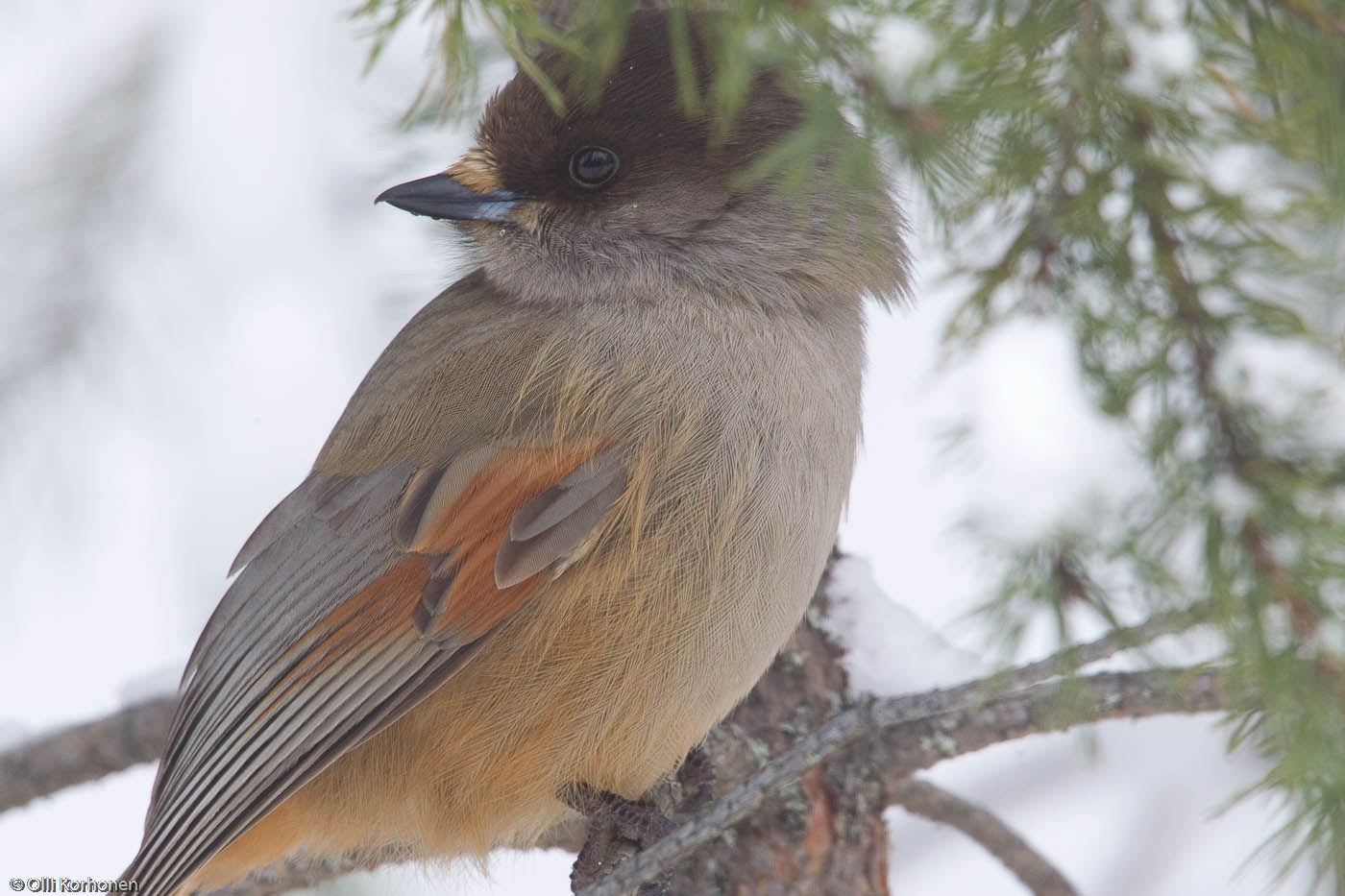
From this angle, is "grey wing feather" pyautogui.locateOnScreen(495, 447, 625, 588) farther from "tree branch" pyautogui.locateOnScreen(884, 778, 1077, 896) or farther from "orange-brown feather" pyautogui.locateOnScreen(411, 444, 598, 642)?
"tree branch" pyautogui.locateOnScreen(884, 778, 1077, 896)

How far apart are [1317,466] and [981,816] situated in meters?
1.34

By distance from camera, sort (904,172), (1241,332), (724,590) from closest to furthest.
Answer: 1. (904,172)
2. (1241,332)
3. (724,590)

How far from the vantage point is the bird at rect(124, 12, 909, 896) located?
8.06 ft

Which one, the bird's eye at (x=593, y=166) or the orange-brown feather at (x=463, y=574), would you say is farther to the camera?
the bird's eye at (x=593, y=166)

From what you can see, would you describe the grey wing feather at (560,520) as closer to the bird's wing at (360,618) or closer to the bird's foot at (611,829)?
the bird's wing at (360,618)

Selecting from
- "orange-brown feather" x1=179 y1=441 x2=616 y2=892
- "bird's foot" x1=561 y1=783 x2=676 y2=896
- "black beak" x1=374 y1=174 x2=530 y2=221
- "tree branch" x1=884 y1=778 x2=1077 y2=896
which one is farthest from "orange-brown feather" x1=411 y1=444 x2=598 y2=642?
"tree branch" x1=884 y1=778 x2=1077 y2=896

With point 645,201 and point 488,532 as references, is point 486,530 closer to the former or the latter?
point 488,532

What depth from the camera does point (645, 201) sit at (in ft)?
9.35

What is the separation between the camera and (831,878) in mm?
2988

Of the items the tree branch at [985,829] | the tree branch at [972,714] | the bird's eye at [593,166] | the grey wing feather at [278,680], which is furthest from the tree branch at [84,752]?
the tree branch at [985,829]

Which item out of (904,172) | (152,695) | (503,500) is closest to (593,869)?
(503,500)

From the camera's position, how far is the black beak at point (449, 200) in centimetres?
281

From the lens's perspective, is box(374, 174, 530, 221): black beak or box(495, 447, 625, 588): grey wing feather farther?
box(374, 174, 530, 221): black beak

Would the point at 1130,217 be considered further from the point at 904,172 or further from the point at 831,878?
the point at 831,878
